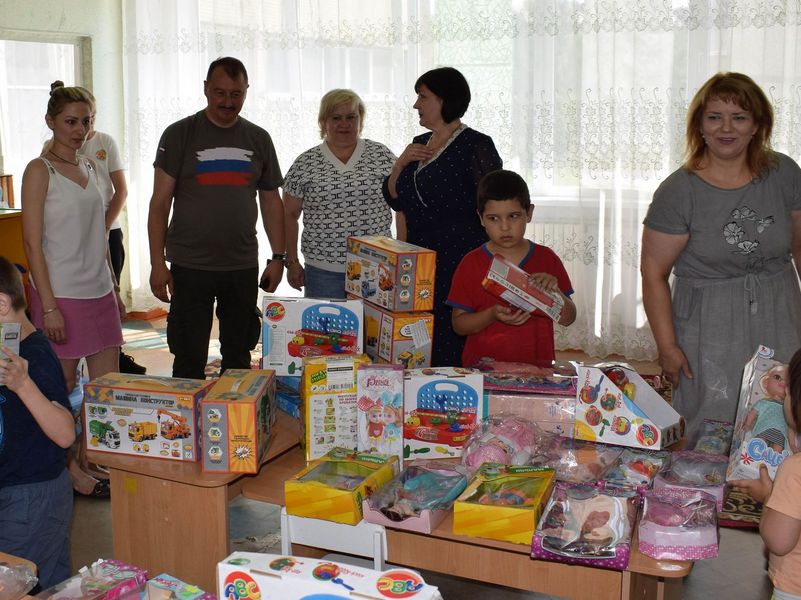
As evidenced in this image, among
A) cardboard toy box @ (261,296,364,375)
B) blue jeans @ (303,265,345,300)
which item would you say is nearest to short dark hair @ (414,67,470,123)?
blue jeans @ (303,265,345,300)

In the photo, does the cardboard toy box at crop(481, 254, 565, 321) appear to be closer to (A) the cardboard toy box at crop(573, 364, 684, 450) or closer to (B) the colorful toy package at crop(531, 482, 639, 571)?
(A) the cardboard toy box at crop(573, 364, 684, 450)

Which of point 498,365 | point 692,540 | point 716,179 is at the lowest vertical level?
point 692,540

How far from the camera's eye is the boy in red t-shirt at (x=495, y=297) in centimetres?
271

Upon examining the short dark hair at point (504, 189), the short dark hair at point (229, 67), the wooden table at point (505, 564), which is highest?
the short dark hair at point (229, 67)

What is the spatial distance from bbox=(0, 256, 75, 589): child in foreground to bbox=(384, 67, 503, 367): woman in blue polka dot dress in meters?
1.46

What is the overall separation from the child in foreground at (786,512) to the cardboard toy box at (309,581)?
727mm

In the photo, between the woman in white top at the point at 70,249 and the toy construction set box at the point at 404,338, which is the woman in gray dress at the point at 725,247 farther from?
the woman in white top at the point at 70,249

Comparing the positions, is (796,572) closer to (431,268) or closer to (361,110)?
(431,268)

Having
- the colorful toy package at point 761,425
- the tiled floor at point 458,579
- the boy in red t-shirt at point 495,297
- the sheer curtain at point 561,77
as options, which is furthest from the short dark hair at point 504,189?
the sheer curtain at point 561,77

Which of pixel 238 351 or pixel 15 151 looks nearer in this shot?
pixel 238 351

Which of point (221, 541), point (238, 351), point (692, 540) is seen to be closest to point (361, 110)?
point (238, 351)

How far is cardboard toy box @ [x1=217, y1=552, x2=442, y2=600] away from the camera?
1.36 meters

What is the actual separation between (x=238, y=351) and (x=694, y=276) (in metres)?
2.11

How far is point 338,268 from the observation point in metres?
3.75
